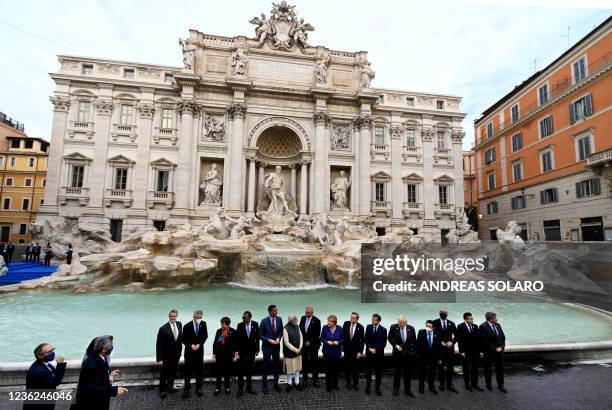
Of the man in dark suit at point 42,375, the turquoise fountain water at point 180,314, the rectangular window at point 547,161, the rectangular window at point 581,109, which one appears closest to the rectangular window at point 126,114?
the turquoise fountain water at point 180,314

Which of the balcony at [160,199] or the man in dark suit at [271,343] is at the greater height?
the balcony at [160,199]

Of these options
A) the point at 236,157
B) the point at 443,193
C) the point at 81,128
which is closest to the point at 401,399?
the point at 236,157

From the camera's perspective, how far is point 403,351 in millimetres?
4141

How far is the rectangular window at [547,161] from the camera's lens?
2092 cm

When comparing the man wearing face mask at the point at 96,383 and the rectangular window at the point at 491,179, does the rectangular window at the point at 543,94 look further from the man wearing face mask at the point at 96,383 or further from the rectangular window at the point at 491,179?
the man wearing face mask at the point at 96,383

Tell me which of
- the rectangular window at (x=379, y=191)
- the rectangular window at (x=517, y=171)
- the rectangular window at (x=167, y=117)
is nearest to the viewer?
the rectangular window at (x=167, y=117)

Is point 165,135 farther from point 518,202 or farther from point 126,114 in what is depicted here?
point 518,202

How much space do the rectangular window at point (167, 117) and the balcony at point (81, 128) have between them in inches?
177

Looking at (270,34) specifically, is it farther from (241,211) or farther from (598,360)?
(598,360)

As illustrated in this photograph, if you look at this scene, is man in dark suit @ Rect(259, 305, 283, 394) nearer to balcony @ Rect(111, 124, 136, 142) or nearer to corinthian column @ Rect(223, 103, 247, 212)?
corinthian column @ Rect(223, 103, 247, 212)

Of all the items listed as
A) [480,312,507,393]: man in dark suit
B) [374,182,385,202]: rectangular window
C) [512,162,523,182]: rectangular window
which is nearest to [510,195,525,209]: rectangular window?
[512,162,523,182]: rectangular window

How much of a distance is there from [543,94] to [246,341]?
27.4 metres

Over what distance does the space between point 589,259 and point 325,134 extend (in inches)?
620

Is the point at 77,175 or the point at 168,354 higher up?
the point at 77,175
